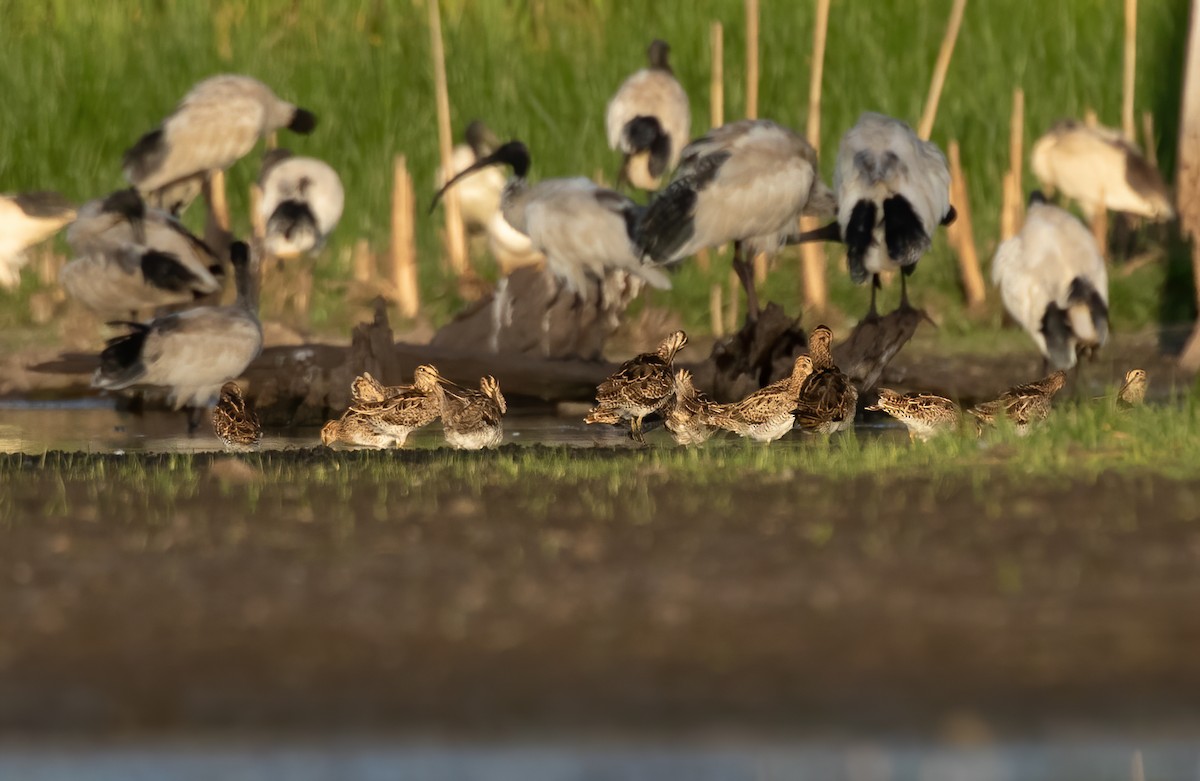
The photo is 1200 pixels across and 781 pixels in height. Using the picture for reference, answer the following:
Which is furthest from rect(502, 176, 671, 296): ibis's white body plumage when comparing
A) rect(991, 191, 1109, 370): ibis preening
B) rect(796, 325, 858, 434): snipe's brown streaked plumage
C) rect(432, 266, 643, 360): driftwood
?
rect(796, 325, 858, 434): snipe's brown streaked plumage

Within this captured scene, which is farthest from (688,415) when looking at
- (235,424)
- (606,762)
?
(606,762)

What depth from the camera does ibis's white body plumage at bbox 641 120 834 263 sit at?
48.0ft

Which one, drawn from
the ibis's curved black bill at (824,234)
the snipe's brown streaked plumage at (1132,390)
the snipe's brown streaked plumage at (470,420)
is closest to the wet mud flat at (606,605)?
the snipe's brown streaked plumage at (470,420)

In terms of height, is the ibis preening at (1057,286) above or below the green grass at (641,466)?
above

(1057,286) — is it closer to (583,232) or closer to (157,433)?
(583,232)

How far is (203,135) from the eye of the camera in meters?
18.5

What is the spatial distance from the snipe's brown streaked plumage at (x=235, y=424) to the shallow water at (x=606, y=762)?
249 inches

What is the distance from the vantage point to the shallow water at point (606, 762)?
15.7ft

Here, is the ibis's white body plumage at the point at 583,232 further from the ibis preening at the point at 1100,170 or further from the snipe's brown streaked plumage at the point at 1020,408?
the snipe's brown streaked plumage at the point at 1020,408

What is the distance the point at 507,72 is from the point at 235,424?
424 inches

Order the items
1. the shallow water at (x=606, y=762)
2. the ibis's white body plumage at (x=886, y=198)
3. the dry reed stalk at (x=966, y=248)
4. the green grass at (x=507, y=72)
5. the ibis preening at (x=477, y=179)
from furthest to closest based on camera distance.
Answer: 1. the green grass at (x=507, y=72)
2. the ibis preening at (x=477, y=179)
3. the dry reed stalk at (x=966, y=248)
4. the ibis's white body plumage at (x=886, y=198)
5. the shallow water at (x=606, y=762)

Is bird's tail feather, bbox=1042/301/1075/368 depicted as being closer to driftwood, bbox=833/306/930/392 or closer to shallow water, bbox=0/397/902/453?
driftwood, bbox=833/306/930/392

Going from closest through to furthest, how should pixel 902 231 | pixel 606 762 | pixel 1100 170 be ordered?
pixel 606 762 → pixel 902 231 → pixel 1100 170

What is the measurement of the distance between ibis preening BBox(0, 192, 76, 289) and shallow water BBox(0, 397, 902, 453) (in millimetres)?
3209
